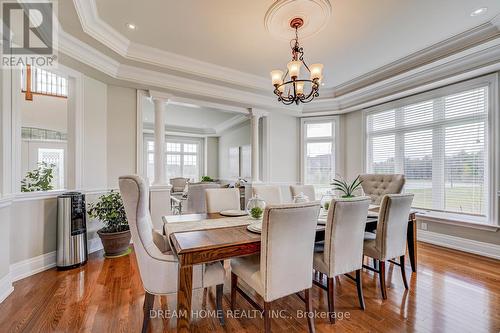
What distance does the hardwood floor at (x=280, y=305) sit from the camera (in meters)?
1.80

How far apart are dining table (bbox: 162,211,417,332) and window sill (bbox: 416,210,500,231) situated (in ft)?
7.50

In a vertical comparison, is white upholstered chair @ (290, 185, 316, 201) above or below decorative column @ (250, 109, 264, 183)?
below

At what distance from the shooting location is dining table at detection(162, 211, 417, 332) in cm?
144

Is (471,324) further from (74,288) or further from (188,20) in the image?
(188,20)

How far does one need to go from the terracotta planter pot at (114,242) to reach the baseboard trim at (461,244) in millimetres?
4851

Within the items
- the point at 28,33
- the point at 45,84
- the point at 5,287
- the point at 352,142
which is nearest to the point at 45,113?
the point at 45,84

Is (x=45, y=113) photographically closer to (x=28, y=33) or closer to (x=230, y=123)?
(x=28, y=33)

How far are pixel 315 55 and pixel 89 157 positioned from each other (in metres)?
3.73

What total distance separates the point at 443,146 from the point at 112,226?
5.37 m

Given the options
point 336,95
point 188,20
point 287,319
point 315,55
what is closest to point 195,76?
point 188,20

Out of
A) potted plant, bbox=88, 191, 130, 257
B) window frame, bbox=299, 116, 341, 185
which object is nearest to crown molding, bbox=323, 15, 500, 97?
window frame, bbox=299, 116, 341, 185

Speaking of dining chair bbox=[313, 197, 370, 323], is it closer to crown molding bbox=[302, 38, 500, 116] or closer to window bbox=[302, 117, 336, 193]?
crown molding bbox=[302, 38, 500, 116]

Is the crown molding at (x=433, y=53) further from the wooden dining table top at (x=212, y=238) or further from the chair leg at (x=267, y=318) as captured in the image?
the chair leg at (x=267, y=318)

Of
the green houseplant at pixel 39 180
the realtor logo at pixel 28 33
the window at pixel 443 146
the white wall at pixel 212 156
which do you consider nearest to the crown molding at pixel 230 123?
the white wall at pixel 212 156
